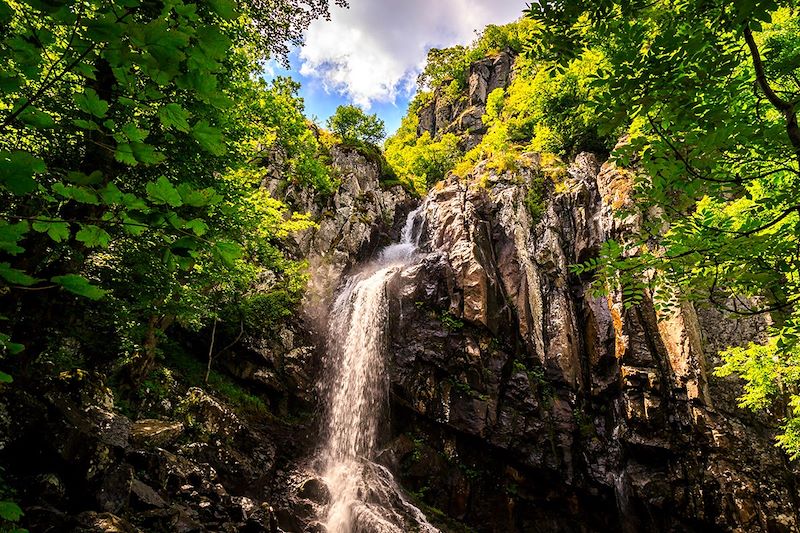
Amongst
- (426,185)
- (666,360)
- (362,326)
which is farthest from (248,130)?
(426,185)

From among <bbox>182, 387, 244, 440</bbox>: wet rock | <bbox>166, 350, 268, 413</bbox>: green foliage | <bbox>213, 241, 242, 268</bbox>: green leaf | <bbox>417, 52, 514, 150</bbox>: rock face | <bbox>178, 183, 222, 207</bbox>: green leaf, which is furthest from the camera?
<bbox>417, 52, 514, 150</bbox>: rock face

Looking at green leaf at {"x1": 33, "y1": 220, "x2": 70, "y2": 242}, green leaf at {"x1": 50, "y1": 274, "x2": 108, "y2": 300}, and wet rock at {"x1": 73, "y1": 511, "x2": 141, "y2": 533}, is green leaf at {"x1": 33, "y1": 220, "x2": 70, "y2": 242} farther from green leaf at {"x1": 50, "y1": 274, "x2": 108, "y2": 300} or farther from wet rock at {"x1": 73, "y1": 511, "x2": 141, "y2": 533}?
wet rock at {"x1": 73, "y1": 511, "x2": 141, "y2": 533}

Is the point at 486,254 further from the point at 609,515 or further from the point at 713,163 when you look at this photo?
the point at 713,163

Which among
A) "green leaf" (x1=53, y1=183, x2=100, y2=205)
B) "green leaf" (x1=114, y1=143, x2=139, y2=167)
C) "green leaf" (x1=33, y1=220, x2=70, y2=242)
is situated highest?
"green leaf" (x1=114, y1=143, x2=139, y2=167)

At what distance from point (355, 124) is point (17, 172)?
35111mm

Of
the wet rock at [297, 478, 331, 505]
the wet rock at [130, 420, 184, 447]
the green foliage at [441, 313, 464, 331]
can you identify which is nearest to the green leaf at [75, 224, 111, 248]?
the wet rock at [130, 420, 184, 447]

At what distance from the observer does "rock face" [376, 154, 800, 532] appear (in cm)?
1214

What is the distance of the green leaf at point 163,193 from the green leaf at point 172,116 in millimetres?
224

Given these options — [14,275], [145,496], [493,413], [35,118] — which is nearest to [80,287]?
[14,275]

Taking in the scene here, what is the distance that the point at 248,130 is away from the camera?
9.12 m

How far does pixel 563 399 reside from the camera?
1526cm

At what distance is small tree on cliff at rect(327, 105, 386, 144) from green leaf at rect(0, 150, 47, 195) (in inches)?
1286

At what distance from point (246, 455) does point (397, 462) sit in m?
5.23

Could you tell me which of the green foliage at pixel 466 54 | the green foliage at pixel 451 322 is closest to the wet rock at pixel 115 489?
the green foliage at pixel 451 322
